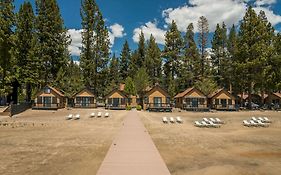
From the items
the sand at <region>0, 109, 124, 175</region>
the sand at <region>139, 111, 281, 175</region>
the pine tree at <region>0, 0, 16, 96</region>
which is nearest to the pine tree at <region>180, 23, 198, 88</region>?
the pine tree at <region>0, 0, 16, 96</region>

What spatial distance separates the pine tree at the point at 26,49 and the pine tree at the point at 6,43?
3.25 meters

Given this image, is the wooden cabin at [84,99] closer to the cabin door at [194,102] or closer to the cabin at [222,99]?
the cabin door at [194,102]

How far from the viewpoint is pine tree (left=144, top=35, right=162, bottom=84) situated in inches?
2862

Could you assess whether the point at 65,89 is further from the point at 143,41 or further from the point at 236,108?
the point at 143,41

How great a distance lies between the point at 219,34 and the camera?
2724 inches

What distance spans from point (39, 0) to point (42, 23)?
500cm

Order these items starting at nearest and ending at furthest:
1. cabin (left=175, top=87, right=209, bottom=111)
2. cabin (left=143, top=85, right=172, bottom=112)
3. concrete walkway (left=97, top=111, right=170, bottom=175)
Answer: concrete walkway (left=97, top=111, right=170, bottom=175)
cabin (left=143, top=85, right=172, bottom=112)
cabin (left=175, top=87, right=209, bottom=111)

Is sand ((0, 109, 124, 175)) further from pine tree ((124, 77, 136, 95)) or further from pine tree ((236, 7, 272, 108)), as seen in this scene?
pine tree ((236, 7, 272, 108))

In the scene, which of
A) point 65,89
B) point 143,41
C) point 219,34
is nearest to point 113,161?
point 65,89

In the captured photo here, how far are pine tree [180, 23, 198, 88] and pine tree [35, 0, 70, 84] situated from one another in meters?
30.2

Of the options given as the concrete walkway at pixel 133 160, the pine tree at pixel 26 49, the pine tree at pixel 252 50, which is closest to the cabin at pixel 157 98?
the pine tree at pixel 252 50

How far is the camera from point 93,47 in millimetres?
57406

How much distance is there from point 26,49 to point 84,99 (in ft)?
47.2

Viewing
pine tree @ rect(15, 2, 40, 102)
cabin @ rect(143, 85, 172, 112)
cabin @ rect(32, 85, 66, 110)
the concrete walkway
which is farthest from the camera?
cabin @ rect(143, 85, 172, 112)
